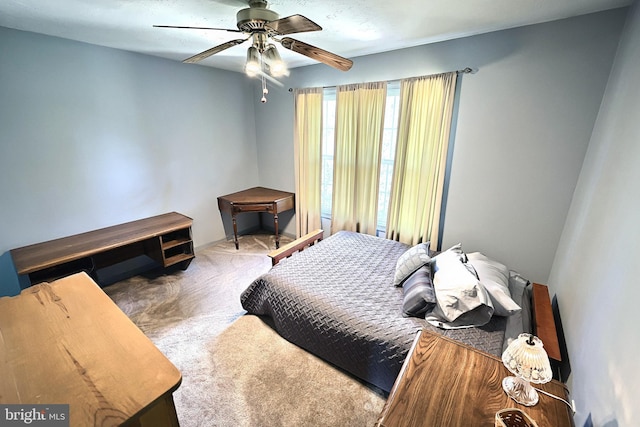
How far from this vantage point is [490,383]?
1.03 metres

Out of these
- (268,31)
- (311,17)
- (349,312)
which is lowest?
(349,312)

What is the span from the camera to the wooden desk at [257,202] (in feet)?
11.8

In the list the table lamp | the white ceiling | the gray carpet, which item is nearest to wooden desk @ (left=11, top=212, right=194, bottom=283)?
the gray carpet

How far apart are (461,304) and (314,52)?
1830mm

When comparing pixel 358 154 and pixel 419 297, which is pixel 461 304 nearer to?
pixel 419 297

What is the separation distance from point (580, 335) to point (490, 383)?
647 millimetres

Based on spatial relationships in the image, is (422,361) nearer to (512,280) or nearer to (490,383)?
(490,383)

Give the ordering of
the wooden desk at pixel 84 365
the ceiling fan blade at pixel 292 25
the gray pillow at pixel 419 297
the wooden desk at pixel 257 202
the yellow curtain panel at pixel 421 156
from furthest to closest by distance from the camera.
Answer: the wooden desk at pixel 257 202 < the yellow curtain panel at pixel 421 156 < the gray pillow at pixel 419 297 < the ceiling fan blade at pixel 292 25 < the wooden desk at pixel 84 365

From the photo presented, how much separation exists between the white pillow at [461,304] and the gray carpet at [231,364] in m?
0.65

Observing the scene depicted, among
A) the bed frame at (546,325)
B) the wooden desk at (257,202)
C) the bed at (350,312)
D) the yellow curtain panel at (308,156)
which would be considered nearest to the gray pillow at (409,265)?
the bed at (350,312)

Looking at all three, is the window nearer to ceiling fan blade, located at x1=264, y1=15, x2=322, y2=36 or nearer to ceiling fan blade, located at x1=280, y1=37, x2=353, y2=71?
ceiling fan blade, located at x1=280, y1=37, x2=353, y2=71

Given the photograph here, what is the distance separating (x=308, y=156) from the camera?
11.8 feet

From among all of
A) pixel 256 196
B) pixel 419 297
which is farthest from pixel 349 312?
pixel 256 196

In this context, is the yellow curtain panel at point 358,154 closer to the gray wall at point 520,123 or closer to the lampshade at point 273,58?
the gray wall at point 520,123
